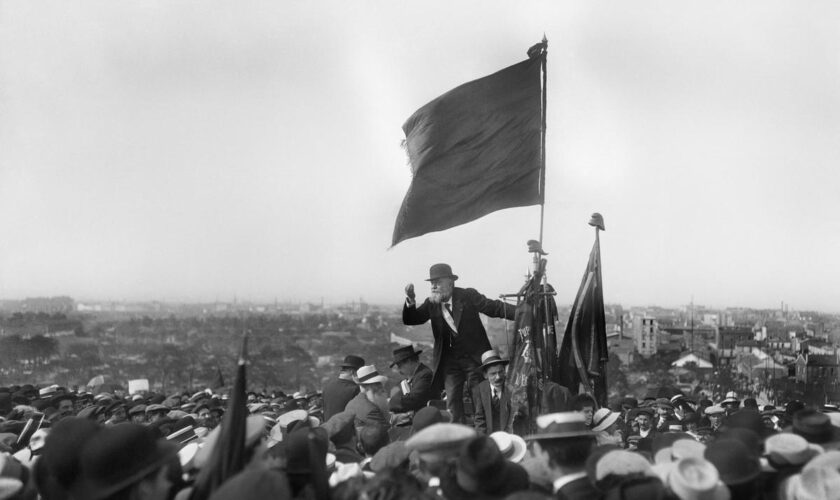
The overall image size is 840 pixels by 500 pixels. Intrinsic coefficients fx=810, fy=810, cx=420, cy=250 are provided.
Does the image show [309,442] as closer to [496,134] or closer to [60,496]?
[60,496]

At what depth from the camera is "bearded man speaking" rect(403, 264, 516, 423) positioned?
895 centimetres

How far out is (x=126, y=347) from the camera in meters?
95.7

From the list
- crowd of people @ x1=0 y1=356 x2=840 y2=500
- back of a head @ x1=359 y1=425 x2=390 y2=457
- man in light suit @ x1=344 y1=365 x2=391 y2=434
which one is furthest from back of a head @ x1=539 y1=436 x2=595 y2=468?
man in light suit @ x1=344 y1=365 x2=391 y2=434

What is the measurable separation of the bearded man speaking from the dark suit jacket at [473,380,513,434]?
0.23 m

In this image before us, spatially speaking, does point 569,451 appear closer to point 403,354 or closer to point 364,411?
point 364,411

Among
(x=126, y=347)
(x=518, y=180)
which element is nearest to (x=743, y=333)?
(x=126, y=347)

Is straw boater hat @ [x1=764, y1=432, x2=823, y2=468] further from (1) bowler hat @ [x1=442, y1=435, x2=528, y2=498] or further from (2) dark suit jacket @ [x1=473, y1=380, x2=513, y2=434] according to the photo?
(2) dark suit jacket @ [x1=473, y1=380, x2=513, y2=434]

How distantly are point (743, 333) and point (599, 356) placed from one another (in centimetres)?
12528

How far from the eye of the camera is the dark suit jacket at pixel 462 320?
29.5 feet

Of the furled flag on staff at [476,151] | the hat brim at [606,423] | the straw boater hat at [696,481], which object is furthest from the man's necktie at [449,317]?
the straw boater hat at [696,481]

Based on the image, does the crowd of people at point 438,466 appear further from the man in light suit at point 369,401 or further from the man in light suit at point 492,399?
the man in light suit at point 492,399

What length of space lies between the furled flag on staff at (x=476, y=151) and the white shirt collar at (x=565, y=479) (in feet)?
17.9

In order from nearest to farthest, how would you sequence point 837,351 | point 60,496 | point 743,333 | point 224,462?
point 224,462 → point 60,496 → point 837,351 → point 743,333

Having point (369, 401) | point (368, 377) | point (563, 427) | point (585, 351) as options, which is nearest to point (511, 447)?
point (563, 427)
